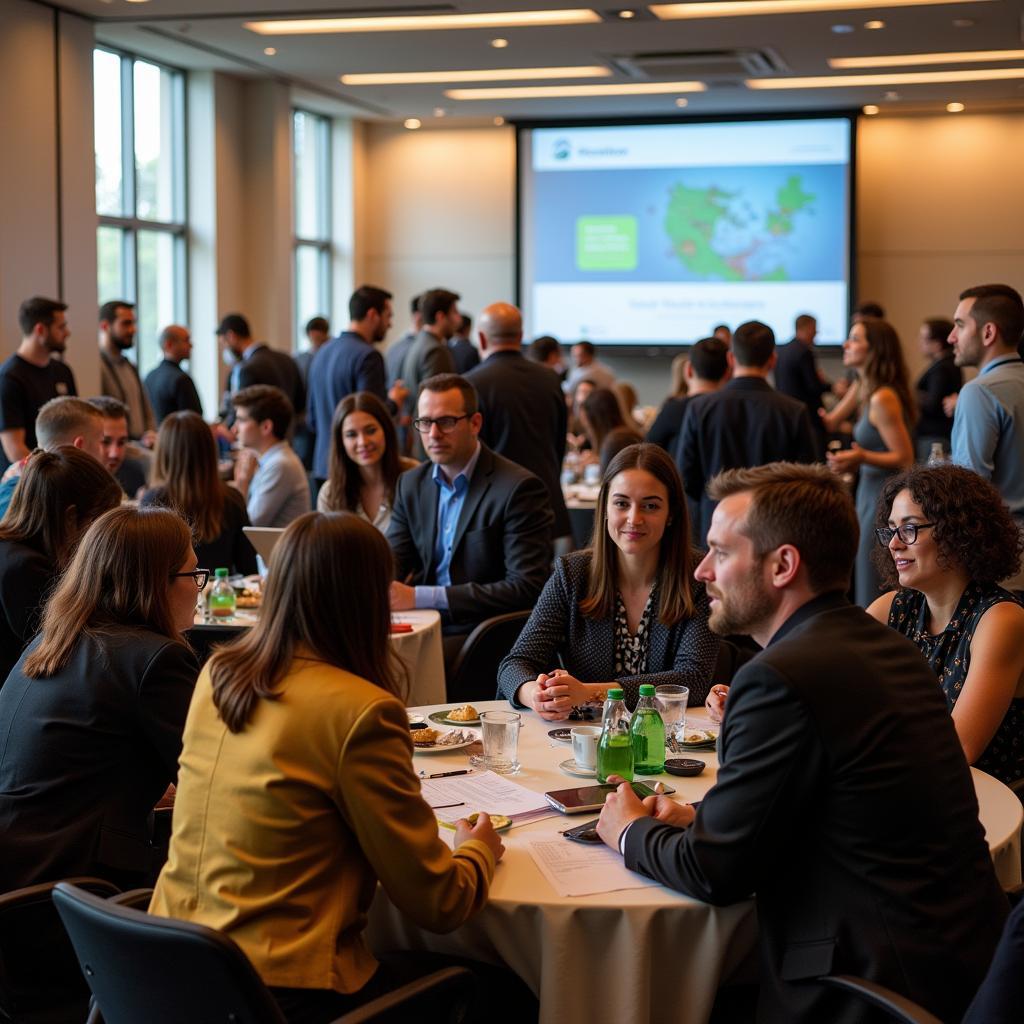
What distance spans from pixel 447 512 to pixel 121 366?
500 centimetres

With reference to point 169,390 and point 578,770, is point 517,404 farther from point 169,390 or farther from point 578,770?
point 578,770

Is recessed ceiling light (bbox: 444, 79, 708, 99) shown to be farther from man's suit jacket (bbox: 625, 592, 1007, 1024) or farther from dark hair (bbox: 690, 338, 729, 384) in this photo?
man's suit jacket (bbox: 625, 592, 1007, 1024)

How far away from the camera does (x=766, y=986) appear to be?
2045 millimetres

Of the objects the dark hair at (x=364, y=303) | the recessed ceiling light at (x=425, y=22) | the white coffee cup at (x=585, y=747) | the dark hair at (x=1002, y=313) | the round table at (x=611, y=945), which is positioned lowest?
the round table at (x=611, y=945)

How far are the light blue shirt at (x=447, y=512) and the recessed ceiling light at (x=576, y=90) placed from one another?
8.60m

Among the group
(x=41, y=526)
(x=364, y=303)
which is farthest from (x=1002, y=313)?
(x=364, y=303)

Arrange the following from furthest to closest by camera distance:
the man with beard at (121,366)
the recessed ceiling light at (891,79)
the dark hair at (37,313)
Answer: the recessed ceiling light at (891,79) < the man with beard at (121,366) < the dark hair at (37,313)

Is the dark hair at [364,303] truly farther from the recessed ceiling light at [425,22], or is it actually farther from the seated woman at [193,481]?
the seated woman at [193,481]

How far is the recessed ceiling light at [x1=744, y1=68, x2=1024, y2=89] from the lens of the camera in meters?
11.8

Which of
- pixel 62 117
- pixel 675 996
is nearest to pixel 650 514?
pixel 675 996

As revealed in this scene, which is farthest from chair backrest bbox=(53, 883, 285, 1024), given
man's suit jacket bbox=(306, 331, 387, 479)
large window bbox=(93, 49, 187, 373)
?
large window bbox=(93, 49, 187, 373)

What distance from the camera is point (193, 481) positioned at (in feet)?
16.1

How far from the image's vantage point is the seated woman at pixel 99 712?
246 centimetres

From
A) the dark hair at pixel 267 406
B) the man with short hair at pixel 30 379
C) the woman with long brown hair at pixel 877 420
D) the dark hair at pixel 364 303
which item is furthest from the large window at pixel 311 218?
the woman with long brown hair at pixel 877 420
